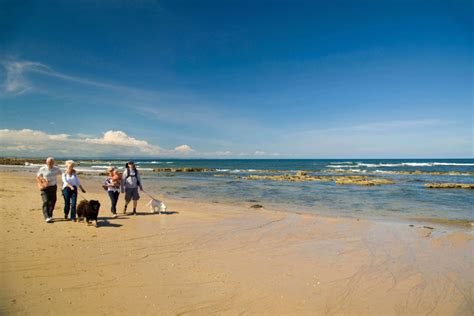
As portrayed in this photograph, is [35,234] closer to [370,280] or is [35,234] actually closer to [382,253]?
[370,280]

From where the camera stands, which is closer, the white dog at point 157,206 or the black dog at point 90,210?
the black dog at point 90,210

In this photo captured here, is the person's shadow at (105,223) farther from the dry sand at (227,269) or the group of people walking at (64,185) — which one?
the group of people walking at (64,185)

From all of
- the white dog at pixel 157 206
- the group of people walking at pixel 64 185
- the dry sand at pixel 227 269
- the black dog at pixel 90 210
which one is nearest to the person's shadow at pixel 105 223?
the dry sand at pixel 227 269

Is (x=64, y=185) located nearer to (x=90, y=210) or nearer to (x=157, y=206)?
(x=90, y=210)

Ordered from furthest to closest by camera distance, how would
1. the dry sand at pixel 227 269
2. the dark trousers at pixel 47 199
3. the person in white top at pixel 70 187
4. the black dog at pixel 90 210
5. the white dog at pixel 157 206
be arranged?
the white dog at pixel 157 206, the person in white top at pixel 70 187, the dark trousers at pixel 47 199, the black dog at pixel 90 210, the dry sand at pixel 227 269

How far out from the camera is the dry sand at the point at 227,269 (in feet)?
13.8

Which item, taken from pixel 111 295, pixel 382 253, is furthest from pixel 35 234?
pixel 382 253

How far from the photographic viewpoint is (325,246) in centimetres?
734

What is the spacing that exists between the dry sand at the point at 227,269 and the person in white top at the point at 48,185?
353mm

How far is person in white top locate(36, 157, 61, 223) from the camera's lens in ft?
27.6

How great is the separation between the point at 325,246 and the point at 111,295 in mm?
5040

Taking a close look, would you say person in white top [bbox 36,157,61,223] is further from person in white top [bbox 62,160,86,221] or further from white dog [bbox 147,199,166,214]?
white dog [bbox 147,199,166,214]

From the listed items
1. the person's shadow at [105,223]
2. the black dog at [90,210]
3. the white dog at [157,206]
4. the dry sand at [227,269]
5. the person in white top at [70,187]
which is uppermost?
the person in white top at [70,187]

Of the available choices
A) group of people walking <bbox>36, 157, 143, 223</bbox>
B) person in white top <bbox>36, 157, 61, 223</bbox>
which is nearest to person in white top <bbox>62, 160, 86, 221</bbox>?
group of people walking <bbox>36, 157, 143, 223</bbox>
